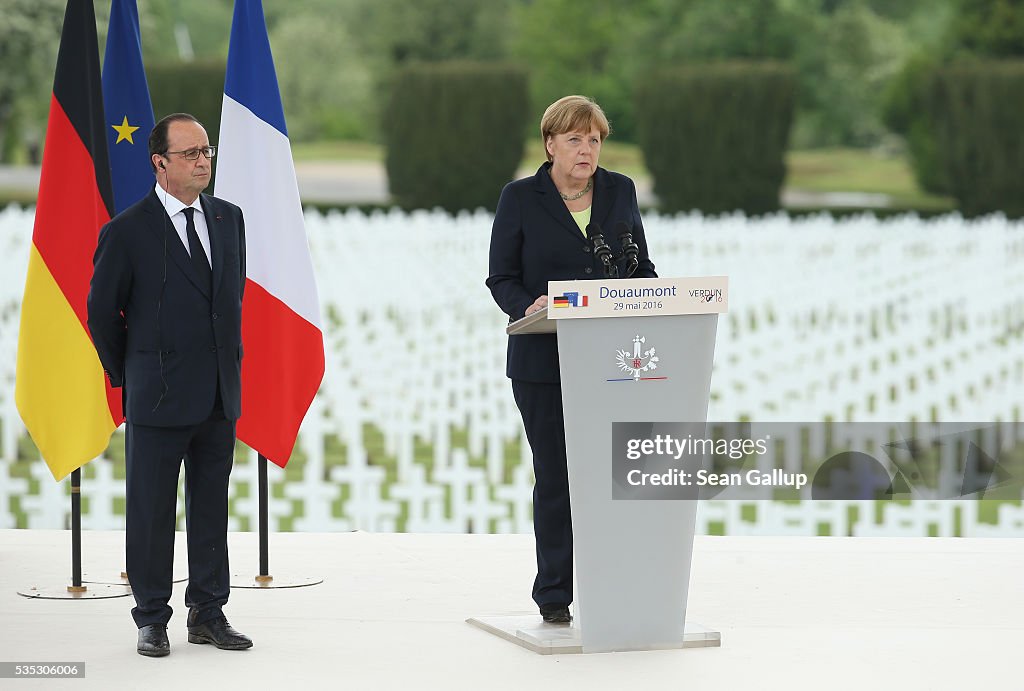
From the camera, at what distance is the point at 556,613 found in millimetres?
3979

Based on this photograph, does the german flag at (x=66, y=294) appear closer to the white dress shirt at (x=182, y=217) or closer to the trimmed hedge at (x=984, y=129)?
the white dress shirt at (x=182, y=217)

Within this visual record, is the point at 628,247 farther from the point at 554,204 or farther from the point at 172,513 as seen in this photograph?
the point at 172,513

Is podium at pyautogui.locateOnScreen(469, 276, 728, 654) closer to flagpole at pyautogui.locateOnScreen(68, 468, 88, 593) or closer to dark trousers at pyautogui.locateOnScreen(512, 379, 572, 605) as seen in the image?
dark trousers at pyautogui.locateOnScreen(512, 379, 572, 605)

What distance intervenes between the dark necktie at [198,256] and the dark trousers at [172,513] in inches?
14.4

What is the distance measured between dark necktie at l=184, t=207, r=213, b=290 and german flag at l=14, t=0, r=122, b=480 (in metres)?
1.00

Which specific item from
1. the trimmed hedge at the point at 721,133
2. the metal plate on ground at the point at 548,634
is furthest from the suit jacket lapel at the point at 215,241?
the trimmed hedge at the point at 721,133

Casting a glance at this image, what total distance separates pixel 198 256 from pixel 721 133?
1859cm

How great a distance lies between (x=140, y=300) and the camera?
372cm

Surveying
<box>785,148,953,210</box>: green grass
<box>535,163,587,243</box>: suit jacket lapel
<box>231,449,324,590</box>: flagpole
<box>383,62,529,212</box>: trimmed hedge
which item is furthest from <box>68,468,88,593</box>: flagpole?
<box>785,148,953,210</box>: green grass

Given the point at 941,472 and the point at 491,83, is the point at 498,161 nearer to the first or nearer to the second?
the point at 491,83

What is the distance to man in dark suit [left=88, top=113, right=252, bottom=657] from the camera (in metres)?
3.70

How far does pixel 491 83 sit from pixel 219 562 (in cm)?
1796

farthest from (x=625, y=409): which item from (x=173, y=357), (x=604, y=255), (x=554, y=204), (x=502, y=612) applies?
(x=173, y=357)

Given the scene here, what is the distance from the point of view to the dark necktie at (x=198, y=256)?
148 inches
